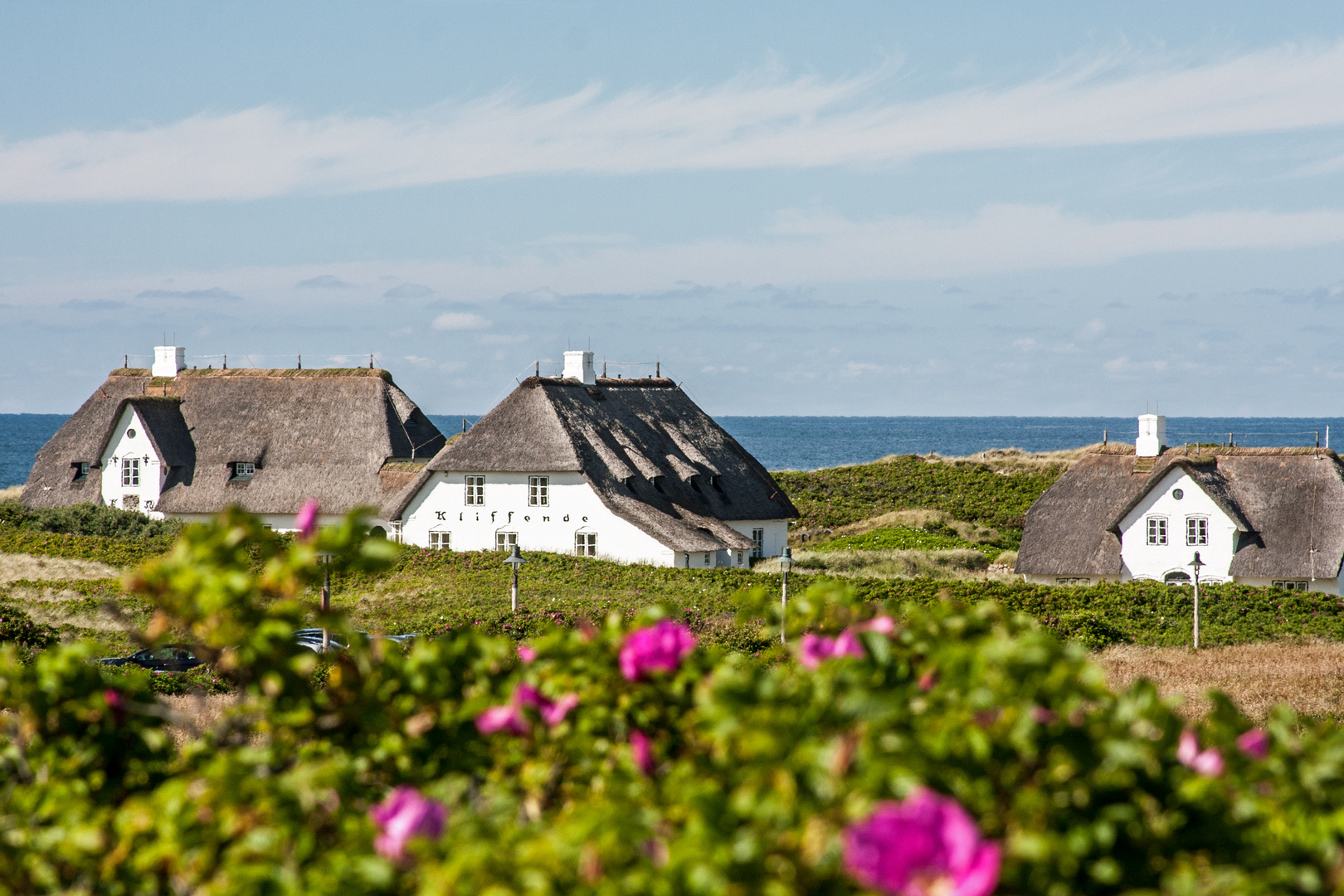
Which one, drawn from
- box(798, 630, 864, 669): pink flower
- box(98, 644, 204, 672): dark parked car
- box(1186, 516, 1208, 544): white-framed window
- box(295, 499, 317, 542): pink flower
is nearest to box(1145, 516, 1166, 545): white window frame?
box(1186, 516, 1208, 544): white-framed window

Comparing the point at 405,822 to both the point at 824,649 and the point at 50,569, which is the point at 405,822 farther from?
the point at 50,569

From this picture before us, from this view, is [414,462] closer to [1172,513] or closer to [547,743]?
[1172,513]

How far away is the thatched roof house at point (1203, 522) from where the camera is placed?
3447 cm

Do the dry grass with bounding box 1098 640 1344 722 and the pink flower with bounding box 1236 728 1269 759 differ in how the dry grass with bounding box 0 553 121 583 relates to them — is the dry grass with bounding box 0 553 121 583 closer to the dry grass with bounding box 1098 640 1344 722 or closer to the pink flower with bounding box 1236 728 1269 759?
the dry grass with bounding box 1098 640 1344 722

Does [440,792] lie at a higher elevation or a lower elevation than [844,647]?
lower

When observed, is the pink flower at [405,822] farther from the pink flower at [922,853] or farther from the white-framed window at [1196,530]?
the white-framed window at [1196,530]

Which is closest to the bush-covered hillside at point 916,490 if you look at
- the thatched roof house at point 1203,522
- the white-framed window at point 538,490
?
the thatched roof house at point 1203,522

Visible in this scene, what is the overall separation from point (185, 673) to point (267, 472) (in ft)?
76.2

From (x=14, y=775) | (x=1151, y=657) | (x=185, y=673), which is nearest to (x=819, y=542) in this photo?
(x=1151, y=657)

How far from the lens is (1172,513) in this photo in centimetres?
3581

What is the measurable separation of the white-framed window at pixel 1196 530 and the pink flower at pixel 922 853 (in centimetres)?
3541

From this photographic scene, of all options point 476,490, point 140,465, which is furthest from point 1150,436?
point 140,465

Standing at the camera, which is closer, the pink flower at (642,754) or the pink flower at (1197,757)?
the pink flower at (1197,757)

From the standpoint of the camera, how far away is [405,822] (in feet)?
11.3
